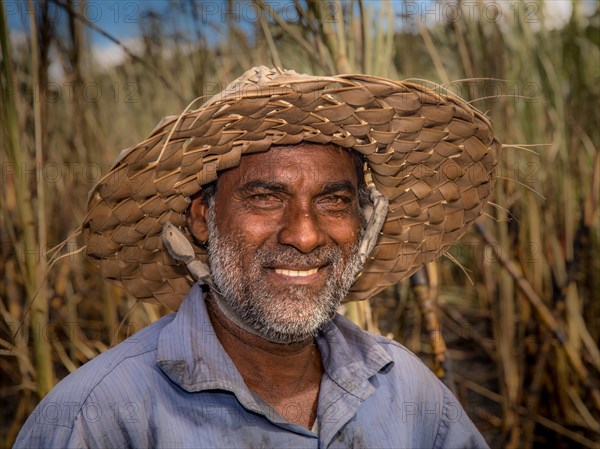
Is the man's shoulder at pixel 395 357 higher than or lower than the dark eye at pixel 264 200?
lower

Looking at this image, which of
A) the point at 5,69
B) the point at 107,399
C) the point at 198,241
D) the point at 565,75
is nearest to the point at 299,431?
the point at 107,399

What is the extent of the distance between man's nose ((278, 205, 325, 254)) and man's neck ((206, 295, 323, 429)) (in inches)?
9.3

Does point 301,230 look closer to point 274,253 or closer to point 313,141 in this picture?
point 274,253

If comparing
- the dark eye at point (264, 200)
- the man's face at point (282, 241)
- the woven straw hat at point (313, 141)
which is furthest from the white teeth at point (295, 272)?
the woven straw hat at point (313, 141)

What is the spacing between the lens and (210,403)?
1.47 metres

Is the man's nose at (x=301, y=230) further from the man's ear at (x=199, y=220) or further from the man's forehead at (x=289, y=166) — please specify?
the man's ear at (x=199, y=220)

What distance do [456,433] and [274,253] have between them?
2.01ft

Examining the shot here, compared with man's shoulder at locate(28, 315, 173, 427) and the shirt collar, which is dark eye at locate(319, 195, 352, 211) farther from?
man's shoulder at locate(28, 315, 173, 427)

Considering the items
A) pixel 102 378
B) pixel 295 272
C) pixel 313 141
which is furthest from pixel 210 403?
pixel 313 141

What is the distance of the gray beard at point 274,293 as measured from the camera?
158cm

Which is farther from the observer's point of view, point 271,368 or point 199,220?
point 199,220

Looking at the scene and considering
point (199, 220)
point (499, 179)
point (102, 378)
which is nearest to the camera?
point (102, 378)

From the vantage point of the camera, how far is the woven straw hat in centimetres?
146

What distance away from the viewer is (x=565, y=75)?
3.45 metres
